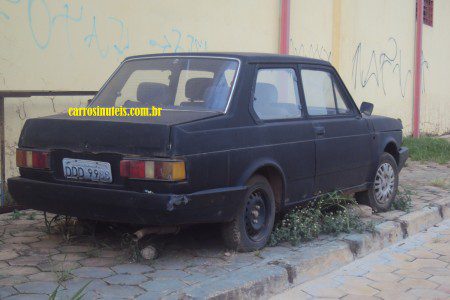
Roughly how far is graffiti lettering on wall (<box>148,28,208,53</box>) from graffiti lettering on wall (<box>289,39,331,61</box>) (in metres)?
2.55

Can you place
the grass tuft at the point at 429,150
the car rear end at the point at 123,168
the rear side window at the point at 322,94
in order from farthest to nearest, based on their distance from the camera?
the grass tuft at the point at 429,150
the rear side window at the point at 322,94
the car rear end at the point at 123,168

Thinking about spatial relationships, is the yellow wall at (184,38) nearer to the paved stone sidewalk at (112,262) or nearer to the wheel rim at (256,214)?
the paved stone sidewalk at (112,262)

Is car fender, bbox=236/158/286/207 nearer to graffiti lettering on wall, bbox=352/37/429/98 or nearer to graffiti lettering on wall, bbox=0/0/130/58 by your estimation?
graffiti lettering on wall, bbox=0/0/130/58

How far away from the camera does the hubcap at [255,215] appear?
4574mm

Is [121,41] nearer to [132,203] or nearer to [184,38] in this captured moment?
[184,38]

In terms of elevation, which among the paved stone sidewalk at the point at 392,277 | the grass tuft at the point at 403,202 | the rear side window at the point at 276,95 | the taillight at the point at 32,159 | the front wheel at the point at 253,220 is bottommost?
the paved stone sidewalk at the point at 392,277

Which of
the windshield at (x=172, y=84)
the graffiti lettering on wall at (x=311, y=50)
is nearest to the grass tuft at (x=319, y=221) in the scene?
the windshield at (x=172, y=84)

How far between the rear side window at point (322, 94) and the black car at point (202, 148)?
12 millimetres

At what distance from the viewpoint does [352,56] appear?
12281mm

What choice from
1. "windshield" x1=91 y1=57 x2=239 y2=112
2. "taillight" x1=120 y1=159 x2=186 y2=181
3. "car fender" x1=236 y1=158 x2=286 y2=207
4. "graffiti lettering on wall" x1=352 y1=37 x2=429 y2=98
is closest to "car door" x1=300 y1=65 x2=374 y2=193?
"car fender" x1=236 y1=158 x2=286 y2=207

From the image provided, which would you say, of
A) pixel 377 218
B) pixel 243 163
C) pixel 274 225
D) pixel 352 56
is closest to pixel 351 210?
pixel 377 218

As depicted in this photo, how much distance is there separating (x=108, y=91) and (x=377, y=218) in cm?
295

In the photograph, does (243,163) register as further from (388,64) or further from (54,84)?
(388,64)

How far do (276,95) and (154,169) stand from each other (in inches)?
58.1
